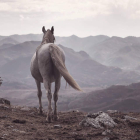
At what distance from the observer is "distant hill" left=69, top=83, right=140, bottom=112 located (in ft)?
374

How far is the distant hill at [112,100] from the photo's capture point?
113875 mm

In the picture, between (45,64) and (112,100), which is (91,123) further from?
(112,100)

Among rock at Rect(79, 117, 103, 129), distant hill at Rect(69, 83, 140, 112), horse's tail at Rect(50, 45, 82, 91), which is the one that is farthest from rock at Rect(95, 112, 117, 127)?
distant hill at Rect(69, 83, 140, 112)

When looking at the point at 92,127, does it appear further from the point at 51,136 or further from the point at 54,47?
the point at 54,47

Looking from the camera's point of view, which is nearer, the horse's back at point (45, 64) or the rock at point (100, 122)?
the rock at point (100, 122)

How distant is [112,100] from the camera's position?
134125 millimetres

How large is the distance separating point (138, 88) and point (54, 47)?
145 meters

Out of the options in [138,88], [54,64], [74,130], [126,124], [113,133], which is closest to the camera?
[113,133]

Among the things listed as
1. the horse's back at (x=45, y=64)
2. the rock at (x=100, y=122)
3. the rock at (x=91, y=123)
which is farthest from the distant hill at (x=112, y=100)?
the rock at (x=91, y=123)

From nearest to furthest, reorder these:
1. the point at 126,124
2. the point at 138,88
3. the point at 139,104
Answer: the point at 126,124
the point at 139,104
the point at 138,88

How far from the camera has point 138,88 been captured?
5723 inches

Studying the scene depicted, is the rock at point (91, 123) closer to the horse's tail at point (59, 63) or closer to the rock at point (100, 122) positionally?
the rock at point (100, 122)

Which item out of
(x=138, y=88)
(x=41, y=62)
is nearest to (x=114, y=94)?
(x=138, y=88)

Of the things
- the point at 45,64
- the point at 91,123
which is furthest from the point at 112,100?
the point at 91,123
